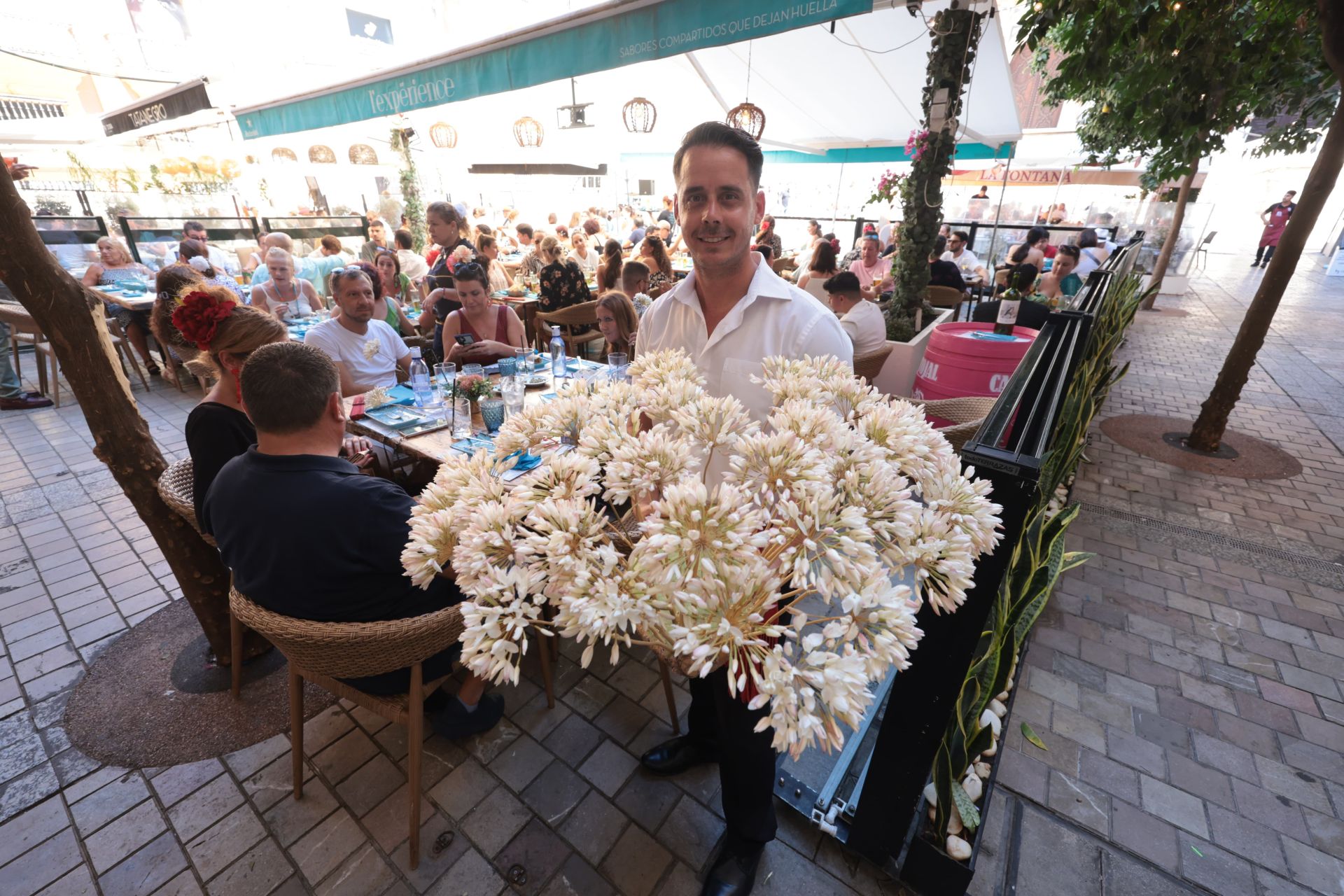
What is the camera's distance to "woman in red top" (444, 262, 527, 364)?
427cm

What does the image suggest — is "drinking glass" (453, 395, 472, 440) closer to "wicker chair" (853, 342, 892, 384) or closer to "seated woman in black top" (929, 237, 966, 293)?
"wicker chair" (853, 342, 892, 384)

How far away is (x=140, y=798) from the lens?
208 centimetres

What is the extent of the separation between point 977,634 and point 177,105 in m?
11.7

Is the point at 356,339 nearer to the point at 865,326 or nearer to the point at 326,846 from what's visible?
the point at 326,846

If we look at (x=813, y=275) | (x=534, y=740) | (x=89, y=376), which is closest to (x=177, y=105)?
(x=89, y=376)

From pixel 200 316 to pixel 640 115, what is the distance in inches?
247

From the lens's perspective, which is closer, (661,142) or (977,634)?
(977,634)

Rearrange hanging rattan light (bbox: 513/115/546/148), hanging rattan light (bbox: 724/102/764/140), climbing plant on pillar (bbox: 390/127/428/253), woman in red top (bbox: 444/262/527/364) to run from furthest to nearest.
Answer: climbing plant on pillar (bbox: 390/127/428/253)
hanging rattan light (bbox: 513/115/546/148)
hanging rattan light (bbox: 724/102/764/140)
woman in red top (bbox: 444/262/527/364)

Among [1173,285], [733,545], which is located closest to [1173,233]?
[1173,285]

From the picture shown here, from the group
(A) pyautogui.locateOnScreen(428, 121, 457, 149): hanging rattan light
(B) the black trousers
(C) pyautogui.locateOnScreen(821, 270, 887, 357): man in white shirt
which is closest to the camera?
(B) the black trousers

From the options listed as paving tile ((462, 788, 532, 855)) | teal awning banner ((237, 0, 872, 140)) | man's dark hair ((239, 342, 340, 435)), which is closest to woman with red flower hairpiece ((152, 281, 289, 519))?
man's dark hair ((239, 342, 340, 435))

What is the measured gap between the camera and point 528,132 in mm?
8891

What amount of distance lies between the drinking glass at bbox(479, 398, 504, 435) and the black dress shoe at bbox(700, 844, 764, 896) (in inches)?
83.8

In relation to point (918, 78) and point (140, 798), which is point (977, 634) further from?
point (918, 78)
